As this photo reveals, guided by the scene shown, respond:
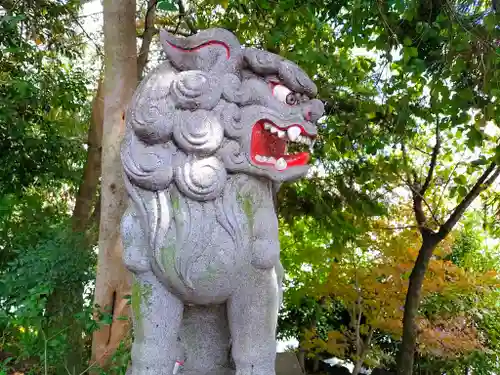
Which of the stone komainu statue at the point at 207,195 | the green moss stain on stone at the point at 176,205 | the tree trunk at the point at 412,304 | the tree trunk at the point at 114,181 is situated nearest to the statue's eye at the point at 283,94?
the stone komainu statue at the point at 207,195

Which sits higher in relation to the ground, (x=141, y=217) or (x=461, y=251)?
(x=461, y=251)

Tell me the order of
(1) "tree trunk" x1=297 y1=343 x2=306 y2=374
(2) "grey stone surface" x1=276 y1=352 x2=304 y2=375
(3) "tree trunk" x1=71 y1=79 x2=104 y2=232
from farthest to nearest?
(1) "tree trunk" x1=297 y1=343 x2=306 y2=374, (2) "grey stone surface" x1=276 y1=352 x2=304 y2=375, (3) "tree trunk" x1=71 y1=79 x2=104 y2=232

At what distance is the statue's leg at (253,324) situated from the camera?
69.4 inches

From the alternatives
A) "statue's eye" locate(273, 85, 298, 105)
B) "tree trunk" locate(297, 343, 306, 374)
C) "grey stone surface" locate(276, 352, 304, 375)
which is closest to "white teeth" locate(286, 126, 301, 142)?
"statue's eye" locate(273, 85, 298, 105)

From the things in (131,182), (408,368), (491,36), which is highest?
(491,36)

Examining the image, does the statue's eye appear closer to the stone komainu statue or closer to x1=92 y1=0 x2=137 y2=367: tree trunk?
the stone komainu statue

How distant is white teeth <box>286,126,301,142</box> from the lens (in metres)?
1.84

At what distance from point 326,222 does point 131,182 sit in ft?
9.82

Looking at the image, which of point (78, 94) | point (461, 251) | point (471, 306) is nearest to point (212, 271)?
point (78, 94)

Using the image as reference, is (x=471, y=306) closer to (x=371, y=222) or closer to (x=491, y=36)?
(x=371, y=222)

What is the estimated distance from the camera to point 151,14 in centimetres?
421

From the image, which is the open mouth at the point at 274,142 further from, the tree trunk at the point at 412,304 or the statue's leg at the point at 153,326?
the tree trunk at the point at 412,304

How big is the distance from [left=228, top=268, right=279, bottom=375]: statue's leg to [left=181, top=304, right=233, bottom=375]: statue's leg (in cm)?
12

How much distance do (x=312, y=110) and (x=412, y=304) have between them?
134 inches
